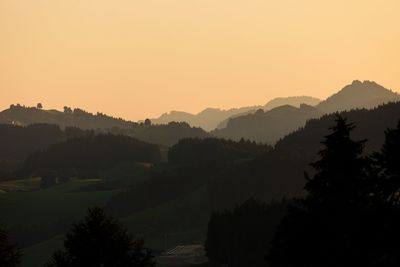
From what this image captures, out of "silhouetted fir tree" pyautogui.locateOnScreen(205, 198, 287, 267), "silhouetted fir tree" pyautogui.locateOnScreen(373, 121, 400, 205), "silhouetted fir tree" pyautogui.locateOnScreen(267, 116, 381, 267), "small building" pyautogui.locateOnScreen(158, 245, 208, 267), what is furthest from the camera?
"small building" pyautogui.locateOnScreen(158, 245, 208, 267)

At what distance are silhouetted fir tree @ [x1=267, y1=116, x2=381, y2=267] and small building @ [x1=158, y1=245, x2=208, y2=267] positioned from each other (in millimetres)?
120883

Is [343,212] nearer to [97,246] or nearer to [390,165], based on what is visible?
[390,165]

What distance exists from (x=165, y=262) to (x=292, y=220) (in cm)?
13018

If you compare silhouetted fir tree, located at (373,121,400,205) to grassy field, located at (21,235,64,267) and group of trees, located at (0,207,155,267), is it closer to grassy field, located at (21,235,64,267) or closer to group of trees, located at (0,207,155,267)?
group of trees, located at (0,207,155,267)

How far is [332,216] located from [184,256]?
5100 inches

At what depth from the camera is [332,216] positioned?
2953 centimetres

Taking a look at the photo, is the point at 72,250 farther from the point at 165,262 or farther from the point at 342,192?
the point at 165,262

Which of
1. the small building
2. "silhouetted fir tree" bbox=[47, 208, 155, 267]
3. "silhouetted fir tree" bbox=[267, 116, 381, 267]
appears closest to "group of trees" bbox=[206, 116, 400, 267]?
"silhouetted fir tree" bbox=[267, 116, 381, 267]

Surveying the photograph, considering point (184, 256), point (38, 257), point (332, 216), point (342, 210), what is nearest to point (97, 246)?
point (332, 216)

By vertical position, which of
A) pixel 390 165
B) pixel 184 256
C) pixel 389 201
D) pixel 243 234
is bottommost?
pixel 184 256

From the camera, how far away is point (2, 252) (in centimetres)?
4947

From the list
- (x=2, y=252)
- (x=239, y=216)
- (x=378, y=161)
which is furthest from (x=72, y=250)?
(x=239, y=216)

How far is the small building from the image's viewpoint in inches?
6036

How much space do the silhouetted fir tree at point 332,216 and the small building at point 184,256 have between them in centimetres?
12088
